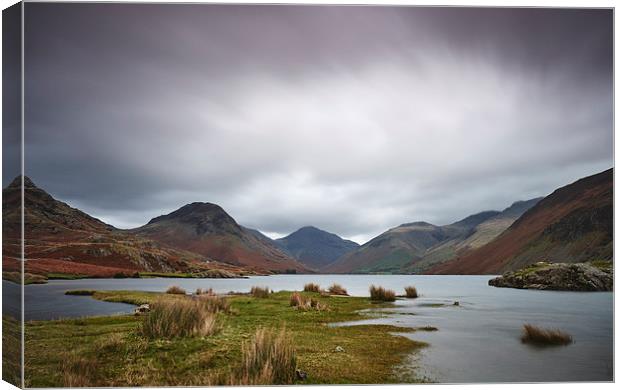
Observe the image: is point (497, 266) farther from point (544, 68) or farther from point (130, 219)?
point (130, 219)

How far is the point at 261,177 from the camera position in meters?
11.1

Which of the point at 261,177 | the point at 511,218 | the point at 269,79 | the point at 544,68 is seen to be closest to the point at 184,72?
the point at 269,79

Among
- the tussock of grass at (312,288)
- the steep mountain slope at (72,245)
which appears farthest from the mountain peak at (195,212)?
the tussock of grass at (312,288)

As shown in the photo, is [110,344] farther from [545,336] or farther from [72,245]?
[545,336]

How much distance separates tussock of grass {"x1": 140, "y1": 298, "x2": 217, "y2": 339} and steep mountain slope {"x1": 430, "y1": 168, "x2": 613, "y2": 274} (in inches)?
315

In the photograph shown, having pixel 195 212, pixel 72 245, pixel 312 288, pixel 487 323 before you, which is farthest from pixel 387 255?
pixel 195 212

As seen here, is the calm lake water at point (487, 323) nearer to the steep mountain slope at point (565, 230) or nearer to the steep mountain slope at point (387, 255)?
the steep mountain slope at point (565, 230)

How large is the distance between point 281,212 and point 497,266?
10780mm

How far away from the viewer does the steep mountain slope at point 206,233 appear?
1157 centimetres

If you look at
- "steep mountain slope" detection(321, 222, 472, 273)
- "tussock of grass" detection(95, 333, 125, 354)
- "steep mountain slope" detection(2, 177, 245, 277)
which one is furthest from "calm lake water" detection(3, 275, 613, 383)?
"steep mountain slope" detection(321, 222, 472, 273)

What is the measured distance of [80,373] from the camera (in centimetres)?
737

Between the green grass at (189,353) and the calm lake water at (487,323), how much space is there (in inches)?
28.1

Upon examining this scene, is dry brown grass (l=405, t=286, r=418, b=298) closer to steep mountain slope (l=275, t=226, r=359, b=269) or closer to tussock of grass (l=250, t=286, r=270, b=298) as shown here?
tussock of grass (l=250, t=286, r=270, b=298)

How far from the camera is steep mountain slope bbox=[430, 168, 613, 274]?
9.66 metres
